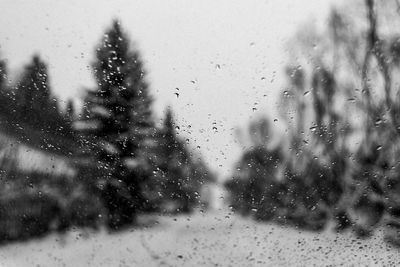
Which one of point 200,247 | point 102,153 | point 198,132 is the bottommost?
point 200,247

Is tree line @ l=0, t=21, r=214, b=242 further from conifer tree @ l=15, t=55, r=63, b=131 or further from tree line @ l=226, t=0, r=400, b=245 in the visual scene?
tree line @ l=226, t=0, r=400, b=245

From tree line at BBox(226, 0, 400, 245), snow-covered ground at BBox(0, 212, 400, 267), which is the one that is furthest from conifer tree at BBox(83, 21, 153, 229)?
tree line at BBox(226, 0, 400, 245)

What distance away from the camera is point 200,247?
5227 millimetres

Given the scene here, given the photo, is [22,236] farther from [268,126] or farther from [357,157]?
[357,157]

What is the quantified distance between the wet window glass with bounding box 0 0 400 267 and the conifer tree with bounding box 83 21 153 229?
0.04ft

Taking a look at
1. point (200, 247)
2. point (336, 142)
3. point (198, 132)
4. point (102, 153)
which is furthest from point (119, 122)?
point (336, 142)

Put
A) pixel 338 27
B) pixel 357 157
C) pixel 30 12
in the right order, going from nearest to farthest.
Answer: pixel 30 12, pixel 338 27, pixel 357 157

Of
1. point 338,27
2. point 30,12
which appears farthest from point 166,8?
point 338,27

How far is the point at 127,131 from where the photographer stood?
17.3ft

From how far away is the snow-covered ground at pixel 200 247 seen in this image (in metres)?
5.07

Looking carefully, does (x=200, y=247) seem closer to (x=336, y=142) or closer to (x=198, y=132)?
(x=198, y=132)

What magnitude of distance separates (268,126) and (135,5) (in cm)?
152

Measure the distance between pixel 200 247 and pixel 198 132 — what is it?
3.22ft

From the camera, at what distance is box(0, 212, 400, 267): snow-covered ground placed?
5.07 meters
